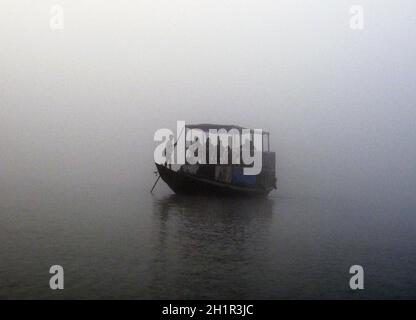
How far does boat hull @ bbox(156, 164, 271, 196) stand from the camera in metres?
33.1

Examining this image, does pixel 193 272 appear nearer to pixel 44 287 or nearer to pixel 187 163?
pixel 44 287

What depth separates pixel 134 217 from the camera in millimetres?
21297

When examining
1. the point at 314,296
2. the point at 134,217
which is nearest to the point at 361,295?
the point at 314,296

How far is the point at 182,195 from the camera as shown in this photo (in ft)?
116

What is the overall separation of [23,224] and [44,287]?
1065cm

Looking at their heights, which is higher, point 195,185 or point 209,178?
point 209,178

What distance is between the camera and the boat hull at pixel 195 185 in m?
33.1

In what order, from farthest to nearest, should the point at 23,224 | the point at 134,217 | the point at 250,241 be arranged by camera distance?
the point at 134,217 → the point at 23,224 → the point at 250,241

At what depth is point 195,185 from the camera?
33.4 metres

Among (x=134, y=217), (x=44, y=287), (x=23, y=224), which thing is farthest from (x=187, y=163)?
(x=44, y=287)
